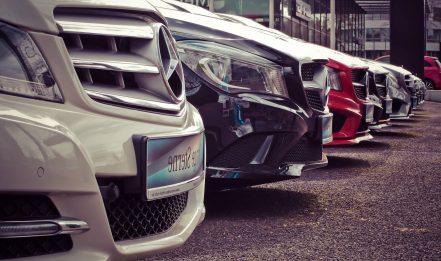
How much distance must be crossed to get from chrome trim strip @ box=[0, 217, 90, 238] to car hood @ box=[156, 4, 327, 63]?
2.61 metres

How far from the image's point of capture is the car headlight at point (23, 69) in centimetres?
247

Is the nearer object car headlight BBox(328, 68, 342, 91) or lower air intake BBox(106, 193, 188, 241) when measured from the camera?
lower air intake BBox(106, 193, 188, 241)

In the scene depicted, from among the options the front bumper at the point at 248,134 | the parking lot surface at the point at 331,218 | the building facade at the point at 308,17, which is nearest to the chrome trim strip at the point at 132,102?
the parking lot surface at the point at 331,218

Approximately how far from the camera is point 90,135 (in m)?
2.61

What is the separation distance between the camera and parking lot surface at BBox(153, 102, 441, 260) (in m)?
4.34

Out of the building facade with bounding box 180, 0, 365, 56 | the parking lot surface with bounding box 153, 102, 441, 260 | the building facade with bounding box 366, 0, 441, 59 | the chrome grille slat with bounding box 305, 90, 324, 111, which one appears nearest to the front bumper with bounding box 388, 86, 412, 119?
the parking lot surface with bounding box 153, 102, 441, 260

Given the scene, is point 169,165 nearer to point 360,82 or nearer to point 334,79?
point 334,79

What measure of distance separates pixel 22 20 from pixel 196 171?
1.03 m

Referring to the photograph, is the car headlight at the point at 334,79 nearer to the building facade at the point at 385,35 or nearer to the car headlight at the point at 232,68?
the car headlight at the point at 232,68

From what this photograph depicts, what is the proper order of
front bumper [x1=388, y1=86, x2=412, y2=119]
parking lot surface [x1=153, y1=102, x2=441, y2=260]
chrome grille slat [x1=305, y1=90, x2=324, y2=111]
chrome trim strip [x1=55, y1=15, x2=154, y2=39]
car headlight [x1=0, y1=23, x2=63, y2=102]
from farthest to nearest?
front bumper [x1=388, y1=86, x2=412, y2=119]
chrome grille slat [x1=305, y1=90, x2=324, y2=111]
parking lot surface [x1=153, y1=102, x2=441, y2=260]
chrome trim strip [x1=55, y1=15, x2=154, y2=39]
car headlight [x1=0, y1=23, x2=63, y2=102]

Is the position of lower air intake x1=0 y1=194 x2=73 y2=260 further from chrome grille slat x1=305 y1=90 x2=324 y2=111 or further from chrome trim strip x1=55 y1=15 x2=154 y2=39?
chrome grille slat x1=305 y1=90 x2=324 y2=111

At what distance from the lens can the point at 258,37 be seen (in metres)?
5.41

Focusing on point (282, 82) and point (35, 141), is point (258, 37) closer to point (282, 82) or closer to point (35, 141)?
point (282, 82)

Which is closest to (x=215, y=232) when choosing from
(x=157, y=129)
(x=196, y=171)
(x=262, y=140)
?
(x=262, y=140)
